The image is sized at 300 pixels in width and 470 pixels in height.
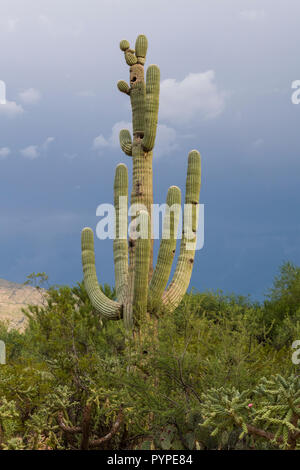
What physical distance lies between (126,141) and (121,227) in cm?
237

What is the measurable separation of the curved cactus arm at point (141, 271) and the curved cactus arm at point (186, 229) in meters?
1.08

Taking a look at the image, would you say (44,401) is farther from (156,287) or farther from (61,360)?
(156,287)

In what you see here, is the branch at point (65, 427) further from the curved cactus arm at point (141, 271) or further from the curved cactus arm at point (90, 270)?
the curved cactus arm at point (90, 270)

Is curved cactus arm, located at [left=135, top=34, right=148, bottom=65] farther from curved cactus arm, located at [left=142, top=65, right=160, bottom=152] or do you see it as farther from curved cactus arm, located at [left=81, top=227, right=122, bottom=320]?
curved cactus arm, located at [left=81, top=227, right=122, bottom=320]

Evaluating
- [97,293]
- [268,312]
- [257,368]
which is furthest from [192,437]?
[268,312]

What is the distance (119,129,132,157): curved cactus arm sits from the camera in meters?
13.3

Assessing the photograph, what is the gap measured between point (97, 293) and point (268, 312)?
373 inches

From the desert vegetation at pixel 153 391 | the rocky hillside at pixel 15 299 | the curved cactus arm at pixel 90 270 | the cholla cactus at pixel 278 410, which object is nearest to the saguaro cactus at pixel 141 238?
the curved cactus arm at pixel 90 270

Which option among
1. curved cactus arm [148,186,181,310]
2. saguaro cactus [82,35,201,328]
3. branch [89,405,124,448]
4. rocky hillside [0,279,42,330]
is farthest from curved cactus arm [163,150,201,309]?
rocky hillside [0,279,42,330]

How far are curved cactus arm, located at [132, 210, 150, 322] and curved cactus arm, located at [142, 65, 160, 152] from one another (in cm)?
215

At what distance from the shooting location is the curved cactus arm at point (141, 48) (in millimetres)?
13461

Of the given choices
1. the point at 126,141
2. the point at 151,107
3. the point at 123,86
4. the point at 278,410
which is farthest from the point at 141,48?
the point at 278,410

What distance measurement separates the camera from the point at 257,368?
7.33 m
